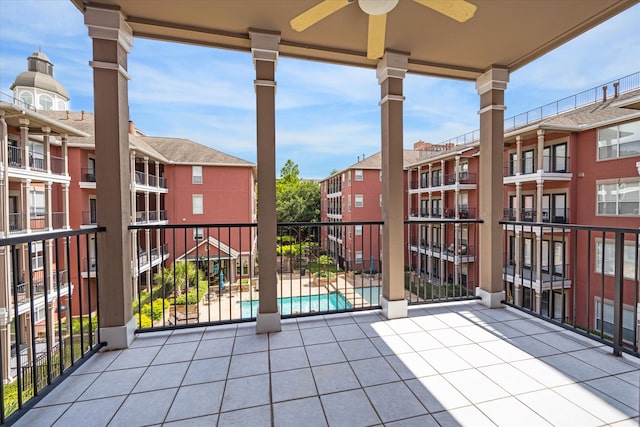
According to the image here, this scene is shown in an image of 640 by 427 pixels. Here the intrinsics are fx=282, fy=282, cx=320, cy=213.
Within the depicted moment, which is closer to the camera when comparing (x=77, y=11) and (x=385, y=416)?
(x=385, y=416)

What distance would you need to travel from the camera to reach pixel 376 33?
2250mm

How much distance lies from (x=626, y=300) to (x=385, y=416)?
10.0m

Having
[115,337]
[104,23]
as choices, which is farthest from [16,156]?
[115,337]

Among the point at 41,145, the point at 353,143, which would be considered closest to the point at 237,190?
the point at 41,145

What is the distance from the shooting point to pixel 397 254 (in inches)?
126

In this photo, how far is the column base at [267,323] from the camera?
110 inches

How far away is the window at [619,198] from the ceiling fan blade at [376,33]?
9.76m

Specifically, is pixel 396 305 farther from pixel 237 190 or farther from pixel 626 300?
pixel 237 190

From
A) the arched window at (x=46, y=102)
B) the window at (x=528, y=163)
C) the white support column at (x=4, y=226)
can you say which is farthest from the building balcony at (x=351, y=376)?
the arched window at (x=46, y=102)

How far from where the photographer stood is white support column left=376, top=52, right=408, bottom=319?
312 centimetres

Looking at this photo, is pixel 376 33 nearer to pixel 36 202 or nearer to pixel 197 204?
pixel 36 202

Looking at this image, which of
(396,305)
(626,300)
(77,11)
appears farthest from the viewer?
(626,300)

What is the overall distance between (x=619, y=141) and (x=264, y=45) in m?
10.8

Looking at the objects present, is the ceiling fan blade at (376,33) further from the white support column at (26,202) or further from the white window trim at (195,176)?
the white window trim at (195,176)
